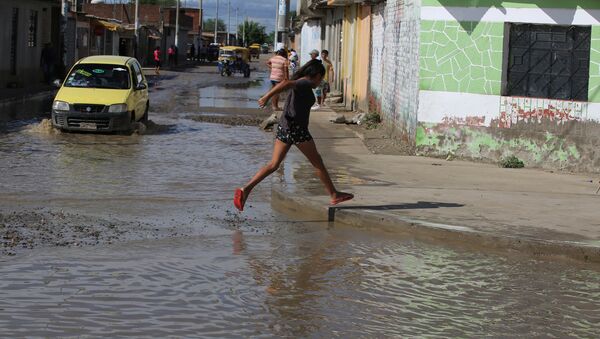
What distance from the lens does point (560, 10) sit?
15.7m

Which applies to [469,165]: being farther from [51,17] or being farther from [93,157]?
[51,17]

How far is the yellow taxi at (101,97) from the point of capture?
19.6 meters

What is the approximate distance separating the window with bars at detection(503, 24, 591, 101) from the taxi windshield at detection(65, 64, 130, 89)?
27.6 ft

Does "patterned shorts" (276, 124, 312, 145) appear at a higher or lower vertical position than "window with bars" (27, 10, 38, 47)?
lower

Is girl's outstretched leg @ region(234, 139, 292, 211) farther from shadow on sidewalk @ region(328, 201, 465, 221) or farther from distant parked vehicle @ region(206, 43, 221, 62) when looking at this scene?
distant parked vehicle @ region(206, 43, 221, 62)

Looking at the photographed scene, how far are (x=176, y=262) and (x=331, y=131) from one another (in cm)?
1345

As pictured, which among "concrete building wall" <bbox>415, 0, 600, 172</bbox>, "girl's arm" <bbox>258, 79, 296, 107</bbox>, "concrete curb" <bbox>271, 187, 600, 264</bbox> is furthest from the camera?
"concrete building wall" <bbox>415, 0, 600, 172</bbox>

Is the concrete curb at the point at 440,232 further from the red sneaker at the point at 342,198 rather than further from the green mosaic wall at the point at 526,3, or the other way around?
the green mosaic wall at the point at 526,3

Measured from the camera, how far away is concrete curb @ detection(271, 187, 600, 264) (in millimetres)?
9141

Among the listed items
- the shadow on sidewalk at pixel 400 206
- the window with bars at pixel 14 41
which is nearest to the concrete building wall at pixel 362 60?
the window with bars at pixel 14 41

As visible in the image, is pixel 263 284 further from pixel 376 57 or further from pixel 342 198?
pixel 376 57

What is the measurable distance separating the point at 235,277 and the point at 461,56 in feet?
30.6

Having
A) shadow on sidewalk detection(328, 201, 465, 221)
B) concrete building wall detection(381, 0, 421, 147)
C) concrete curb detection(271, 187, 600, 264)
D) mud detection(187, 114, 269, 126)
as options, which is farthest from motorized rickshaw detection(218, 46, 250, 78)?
shadow on sidewalk detection(328, 201, 465, 221)

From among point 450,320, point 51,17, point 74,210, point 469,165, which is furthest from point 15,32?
point 450,320
